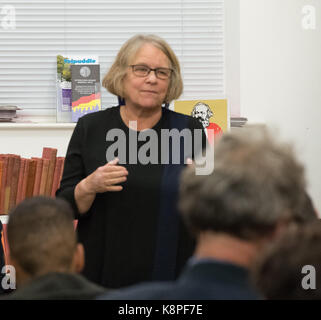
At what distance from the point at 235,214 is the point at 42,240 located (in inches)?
22.6

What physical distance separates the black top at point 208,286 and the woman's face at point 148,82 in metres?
1.21

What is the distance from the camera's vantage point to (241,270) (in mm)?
998

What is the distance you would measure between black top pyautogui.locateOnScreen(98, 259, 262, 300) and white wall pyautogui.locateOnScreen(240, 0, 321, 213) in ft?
10.5

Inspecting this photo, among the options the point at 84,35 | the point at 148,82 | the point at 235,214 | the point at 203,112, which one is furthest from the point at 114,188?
the point at 84,35

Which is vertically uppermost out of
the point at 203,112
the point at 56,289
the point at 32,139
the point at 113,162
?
the point at 203,112

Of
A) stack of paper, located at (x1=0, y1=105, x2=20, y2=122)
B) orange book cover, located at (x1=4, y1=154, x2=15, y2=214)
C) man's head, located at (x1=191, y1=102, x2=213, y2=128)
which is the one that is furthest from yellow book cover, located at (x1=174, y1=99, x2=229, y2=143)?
stack of paper, located at (x1=0, y1=105, x2=20, y2=122)

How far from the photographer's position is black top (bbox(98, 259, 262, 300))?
38.5 inches

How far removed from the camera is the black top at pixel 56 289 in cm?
118

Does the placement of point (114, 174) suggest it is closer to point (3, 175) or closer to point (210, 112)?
point (210, 112)

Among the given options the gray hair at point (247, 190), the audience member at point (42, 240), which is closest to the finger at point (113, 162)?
the audience member at point (42, 240)

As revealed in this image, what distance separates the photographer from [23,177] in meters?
3.65

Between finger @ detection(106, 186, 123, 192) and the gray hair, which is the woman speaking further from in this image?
the gray hair

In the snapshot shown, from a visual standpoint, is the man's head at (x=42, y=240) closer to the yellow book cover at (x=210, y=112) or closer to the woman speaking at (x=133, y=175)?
the woman speaking at (x=133, y=175)
